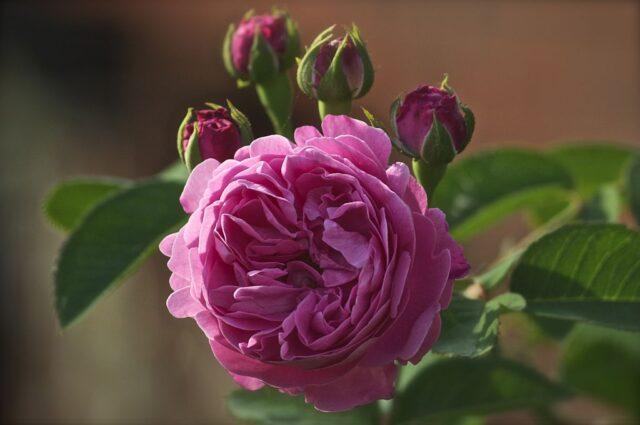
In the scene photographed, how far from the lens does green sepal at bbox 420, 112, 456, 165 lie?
80 centimetres

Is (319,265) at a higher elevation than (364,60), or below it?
below

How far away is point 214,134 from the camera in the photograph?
0.79m

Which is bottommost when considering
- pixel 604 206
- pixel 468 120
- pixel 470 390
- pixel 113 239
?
pixel 470 390

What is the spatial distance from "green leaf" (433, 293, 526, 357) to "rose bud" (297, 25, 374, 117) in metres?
0.18

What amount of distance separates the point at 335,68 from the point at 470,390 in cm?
39

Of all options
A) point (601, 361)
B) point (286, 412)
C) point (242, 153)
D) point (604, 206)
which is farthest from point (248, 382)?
point (601, 361)

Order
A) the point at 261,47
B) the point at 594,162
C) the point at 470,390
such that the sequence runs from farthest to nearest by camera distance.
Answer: the point at 594,162 < the point at 470,390 < the point at 261,47

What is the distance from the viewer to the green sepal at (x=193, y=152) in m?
0.80

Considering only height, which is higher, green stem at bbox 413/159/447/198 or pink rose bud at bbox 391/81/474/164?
pink rose bud at bbox 391/81/474/164

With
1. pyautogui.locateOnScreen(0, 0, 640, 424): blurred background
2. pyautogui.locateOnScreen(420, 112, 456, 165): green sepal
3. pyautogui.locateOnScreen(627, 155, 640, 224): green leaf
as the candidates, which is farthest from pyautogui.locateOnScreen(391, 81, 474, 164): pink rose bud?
pyautogui.locateOnScreen(0, 0, 640, 424): blurred background

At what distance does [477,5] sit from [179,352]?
1.52 m

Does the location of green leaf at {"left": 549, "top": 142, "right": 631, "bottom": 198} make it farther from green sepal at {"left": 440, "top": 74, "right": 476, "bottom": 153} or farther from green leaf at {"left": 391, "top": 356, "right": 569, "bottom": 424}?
green sepal at {"left": 440, "top": 74, "right": 476, "bottom": 153}

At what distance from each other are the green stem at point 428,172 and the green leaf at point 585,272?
10 cm

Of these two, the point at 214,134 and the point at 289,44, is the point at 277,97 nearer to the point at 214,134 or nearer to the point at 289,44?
the point at 289,44
